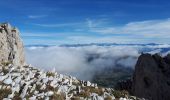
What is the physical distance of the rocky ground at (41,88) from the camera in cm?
2959

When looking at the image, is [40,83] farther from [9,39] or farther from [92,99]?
[9,39]

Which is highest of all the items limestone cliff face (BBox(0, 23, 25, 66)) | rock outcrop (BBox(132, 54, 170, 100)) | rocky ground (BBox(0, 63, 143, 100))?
limestone cliff face (BBox(0, 23, 25, 66))

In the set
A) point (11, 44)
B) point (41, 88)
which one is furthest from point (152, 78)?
point (41, 88)

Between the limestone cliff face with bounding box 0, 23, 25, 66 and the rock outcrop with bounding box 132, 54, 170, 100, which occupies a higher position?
the limestone cliff face with bounding box 0, 23, 25, 66

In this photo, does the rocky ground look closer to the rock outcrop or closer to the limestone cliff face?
the limestone cliff face

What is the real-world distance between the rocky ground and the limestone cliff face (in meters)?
33.2

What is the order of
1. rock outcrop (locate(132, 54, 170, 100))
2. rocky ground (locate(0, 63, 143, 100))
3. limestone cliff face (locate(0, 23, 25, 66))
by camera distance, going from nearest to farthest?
rocky ground (locate(0, 63, 143, 100)), limestone cliff face (locate(0, 23, 25, 66)), rock outcrop (locate(132, 54, 170, 100))

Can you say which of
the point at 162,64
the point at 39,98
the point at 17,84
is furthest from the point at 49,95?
the point at 162,64

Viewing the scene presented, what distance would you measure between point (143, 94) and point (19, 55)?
2355 inches

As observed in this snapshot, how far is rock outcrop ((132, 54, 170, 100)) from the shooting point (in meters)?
120

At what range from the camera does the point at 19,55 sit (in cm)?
7738

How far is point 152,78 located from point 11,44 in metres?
67.2

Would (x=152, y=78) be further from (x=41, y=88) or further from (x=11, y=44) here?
(x=41, y=88)

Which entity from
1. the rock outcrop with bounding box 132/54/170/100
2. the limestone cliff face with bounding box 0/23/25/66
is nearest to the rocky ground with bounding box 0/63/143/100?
the limestone cliff face with bounding box 0/23/25/66
